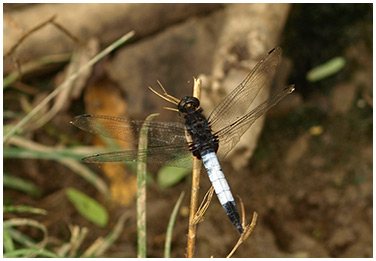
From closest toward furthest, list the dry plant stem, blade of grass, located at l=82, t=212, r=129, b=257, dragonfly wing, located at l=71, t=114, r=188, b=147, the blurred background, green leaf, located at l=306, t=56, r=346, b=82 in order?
the dry plant stem, dragonfly wing, located at l=71, t=114, r=188, b=147, blade of grass, located at l=82, t=212, r=129, b=257, the blurred background, green leaf, located at l=306, t=56, r=346, b=82

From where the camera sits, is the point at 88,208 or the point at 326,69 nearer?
the point at 88,208

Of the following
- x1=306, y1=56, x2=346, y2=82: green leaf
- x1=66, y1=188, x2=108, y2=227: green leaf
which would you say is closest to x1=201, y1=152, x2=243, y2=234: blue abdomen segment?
x1=66, y1=188, x2=108, y2=227: green leaf

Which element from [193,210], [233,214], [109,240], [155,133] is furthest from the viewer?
[109,240]

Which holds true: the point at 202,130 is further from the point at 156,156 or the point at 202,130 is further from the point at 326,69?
the point at 326,69

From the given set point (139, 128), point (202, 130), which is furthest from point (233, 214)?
point (139, 128)

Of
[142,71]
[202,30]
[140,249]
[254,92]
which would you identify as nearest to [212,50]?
[202,30]

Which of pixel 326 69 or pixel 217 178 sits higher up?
pixel 326 69

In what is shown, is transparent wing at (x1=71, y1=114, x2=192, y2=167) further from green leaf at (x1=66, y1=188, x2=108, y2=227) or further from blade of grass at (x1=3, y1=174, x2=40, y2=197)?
blade of grass at (x1=3, y1=174, x2=40, y2=197)
